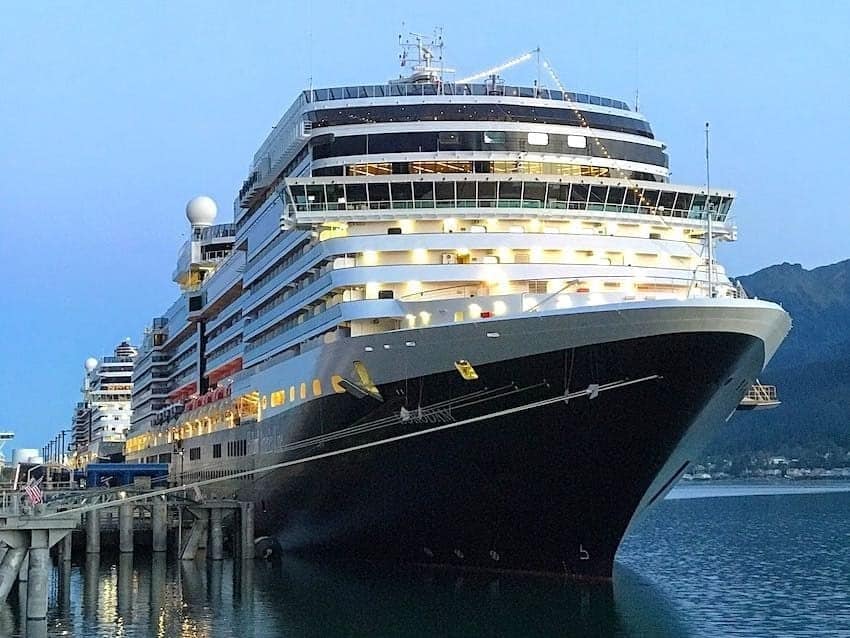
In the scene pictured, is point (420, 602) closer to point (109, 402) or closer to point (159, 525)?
point (159, 525)

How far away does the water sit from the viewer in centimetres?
3145

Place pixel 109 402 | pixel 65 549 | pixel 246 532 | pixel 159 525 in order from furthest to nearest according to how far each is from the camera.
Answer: pixel 109 402 → pixel 159 525 → pixel 246 532 → pixel 65 549

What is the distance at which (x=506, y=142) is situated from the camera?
39.5m

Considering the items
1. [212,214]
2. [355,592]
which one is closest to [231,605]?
[355,592]

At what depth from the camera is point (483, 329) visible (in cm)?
3219

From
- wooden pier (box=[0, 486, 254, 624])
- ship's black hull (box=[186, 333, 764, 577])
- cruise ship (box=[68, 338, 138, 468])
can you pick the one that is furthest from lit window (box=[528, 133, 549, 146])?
cruise ship (box=[68, 338, 138, 468])

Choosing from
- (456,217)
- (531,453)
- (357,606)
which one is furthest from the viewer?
(456,217)

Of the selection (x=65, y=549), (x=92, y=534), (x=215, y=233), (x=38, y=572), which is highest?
(x=215, y=233)

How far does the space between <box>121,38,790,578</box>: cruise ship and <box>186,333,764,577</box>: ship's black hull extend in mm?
55

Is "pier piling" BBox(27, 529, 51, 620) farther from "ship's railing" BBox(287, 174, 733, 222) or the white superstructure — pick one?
"ship's railing" BBox(287, 174, 733, 222)

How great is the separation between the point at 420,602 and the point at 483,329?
6787 mm

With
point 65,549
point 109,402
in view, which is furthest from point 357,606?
point 109,402

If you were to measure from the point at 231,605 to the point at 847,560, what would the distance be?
29049 millimetres

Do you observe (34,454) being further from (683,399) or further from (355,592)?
(683,399)
